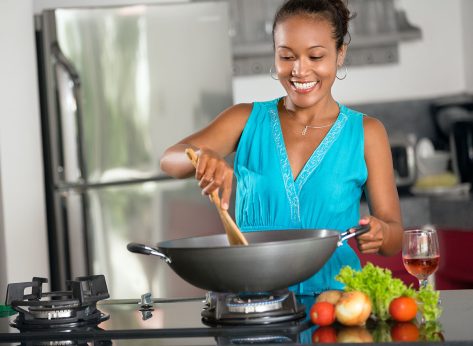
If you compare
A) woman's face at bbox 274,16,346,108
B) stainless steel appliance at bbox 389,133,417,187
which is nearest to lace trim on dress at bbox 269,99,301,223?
woman's face at bbox 274,16,346,108

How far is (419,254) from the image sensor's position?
73.5 inches

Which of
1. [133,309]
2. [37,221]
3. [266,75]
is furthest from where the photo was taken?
[266,75]

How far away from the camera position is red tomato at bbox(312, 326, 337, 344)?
61.6 inches

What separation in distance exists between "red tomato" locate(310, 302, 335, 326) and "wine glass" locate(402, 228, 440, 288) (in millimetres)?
282

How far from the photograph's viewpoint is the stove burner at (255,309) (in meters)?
1.69

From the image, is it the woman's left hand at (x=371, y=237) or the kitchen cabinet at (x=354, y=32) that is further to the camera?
the kitchen cabinet at (x=354, y=32)

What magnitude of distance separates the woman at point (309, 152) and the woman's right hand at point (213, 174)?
378 mm

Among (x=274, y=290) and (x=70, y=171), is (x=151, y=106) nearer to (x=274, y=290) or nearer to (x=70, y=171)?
(x=70, y=171)

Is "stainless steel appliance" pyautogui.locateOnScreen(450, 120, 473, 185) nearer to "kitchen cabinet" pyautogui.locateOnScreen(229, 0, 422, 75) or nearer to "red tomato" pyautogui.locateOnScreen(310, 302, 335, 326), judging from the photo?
"kitchen cabinet" pyautogui.locateOnScreen(229, 0, 422, 75)

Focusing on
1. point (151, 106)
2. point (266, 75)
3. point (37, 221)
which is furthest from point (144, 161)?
point (266, 75)

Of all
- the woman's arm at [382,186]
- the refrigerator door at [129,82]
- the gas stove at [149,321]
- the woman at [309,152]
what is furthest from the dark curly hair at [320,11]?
the refrigerator door at [129,82]

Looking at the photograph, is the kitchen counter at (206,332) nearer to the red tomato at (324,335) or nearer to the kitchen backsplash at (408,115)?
the red tomato at (324,335)

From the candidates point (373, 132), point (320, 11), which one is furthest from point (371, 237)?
point (320, 11)

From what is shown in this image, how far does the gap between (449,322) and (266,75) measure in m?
4.07
